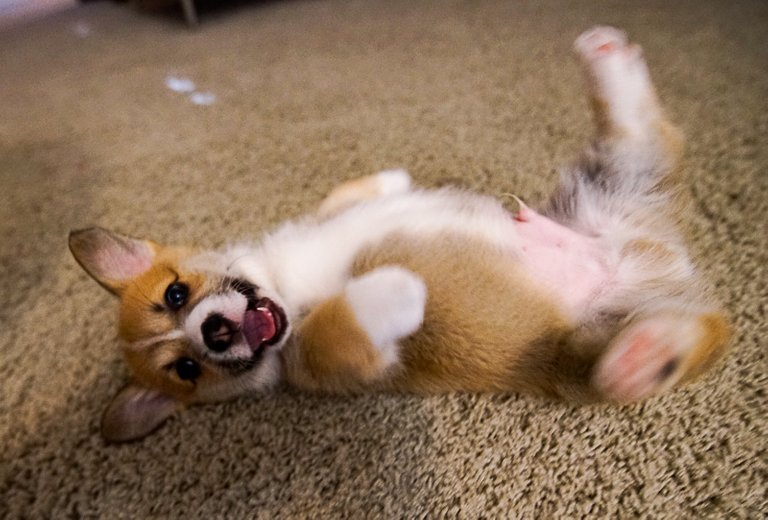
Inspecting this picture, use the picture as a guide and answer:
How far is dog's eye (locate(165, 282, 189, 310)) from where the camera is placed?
105 centimetres

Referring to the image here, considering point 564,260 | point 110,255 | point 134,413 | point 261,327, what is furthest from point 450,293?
point 110,255

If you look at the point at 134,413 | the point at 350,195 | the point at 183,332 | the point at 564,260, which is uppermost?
the point at 564,260

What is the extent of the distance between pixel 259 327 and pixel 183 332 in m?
0.14

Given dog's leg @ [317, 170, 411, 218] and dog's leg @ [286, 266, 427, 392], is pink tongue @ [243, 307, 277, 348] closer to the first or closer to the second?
dog's leg @ [286, 266, 427, 392]

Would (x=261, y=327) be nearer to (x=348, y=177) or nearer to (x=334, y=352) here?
(x=334, y=352)

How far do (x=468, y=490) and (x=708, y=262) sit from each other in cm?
62

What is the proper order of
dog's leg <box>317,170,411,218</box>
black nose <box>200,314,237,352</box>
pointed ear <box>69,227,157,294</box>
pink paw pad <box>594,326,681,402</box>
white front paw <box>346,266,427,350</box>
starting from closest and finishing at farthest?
1. pink paw pad <box>594,326,681,402</box>
2. white front paw <box>346,266,427,350</box>
3. black nose <box>200,314,237,352</box>
4. pointed ear <box>69,227,157,294</box>
5. dog's leg <box>317,170,411,218</box>

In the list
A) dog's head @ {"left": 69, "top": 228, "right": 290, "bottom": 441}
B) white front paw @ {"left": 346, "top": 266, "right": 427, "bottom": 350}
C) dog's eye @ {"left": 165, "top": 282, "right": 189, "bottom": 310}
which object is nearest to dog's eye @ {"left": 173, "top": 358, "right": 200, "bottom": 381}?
dog's head @ {"left": 69, "top": 228, "right": 290, "bottom": 441}

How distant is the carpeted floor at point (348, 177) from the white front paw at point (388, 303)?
0.18 m

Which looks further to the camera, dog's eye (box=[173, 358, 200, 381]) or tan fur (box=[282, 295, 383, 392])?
dog's eye (box=[173, 358, 200, 381])

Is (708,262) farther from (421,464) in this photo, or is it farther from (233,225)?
(233,225)

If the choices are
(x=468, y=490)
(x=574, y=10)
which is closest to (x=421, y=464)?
(x=468, y=490)

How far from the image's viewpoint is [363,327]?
0.83 m

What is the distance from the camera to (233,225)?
1383 millimetres
